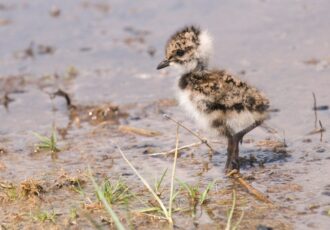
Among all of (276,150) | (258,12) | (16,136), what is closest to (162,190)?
(276,150)

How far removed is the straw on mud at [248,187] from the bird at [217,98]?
72mm

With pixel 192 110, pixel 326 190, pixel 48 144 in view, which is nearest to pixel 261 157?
pixel 192 110

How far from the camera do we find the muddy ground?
13.9 feet

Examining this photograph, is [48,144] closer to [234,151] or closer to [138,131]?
[138,131]

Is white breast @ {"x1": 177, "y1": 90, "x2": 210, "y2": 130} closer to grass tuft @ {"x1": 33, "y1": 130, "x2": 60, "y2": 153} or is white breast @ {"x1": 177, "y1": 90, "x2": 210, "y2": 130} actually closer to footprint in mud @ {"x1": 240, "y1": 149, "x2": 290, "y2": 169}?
footprint in mud @ {"x1": 240, "y1": 149, "x2": 290, "y2": 169}

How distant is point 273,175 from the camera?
187 inches

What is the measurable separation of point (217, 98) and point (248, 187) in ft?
2.00

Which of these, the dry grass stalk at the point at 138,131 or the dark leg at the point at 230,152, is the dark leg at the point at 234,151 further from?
the dry grass stalk at the point at 138,131

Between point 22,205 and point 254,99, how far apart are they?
1570 mm

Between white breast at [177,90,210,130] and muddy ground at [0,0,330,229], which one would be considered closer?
muddy ground at [0,0,330,229]

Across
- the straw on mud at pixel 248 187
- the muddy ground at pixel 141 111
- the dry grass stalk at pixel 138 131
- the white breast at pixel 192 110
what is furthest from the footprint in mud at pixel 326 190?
the dry grass stalk at pixel 138 131

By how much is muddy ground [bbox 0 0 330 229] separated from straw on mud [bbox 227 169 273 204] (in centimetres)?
3

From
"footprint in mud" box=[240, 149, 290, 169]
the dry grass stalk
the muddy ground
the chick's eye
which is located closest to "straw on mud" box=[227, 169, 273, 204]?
the muddy ground

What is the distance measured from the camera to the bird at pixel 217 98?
470 centimetres
